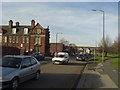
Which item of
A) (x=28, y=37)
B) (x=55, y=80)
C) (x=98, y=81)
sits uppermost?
(x=28, y=37)

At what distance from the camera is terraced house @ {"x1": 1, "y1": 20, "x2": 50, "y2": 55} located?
5872 cm

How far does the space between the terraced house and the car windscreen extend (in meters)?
47.3

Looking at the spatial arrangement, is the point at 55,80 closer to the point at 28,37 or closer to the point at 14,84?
the point at 14,84

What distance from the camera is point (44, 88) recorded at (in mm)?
8492

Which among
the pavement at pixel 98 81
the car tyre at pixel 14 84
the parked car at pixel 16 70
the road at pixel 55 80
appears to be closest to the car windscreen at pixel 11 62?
the parked car at pixel 16 70

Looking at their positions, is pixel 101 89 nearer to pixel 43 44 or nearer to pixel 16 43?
pixel 43 44

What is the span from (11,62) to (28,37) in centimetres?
5190

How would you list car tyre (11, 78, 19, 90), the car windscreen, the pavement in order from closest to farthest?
1. car tyre (11, 78, 19, 90)
2. the car windscreen
3. the pavement

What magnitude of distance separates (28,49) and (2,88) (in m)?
53.1

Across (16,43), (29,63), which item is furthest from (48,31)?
(29,63)

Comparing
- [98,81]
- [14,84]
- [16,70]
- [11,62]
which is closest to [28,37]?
[98,81]

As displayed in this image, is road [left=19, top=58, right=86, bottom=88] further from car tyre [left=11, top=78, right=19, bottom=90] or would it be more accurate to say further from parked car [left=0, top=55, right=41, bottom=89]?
car tyre [left=11, top=78, right=19, bottom=90]

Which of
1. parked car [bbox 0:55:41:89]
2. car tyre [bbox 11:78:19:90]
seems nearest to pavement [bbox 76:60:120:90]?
parked car [bbox 0:55:41:89]

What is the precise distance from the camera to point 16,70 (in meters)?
8.30
